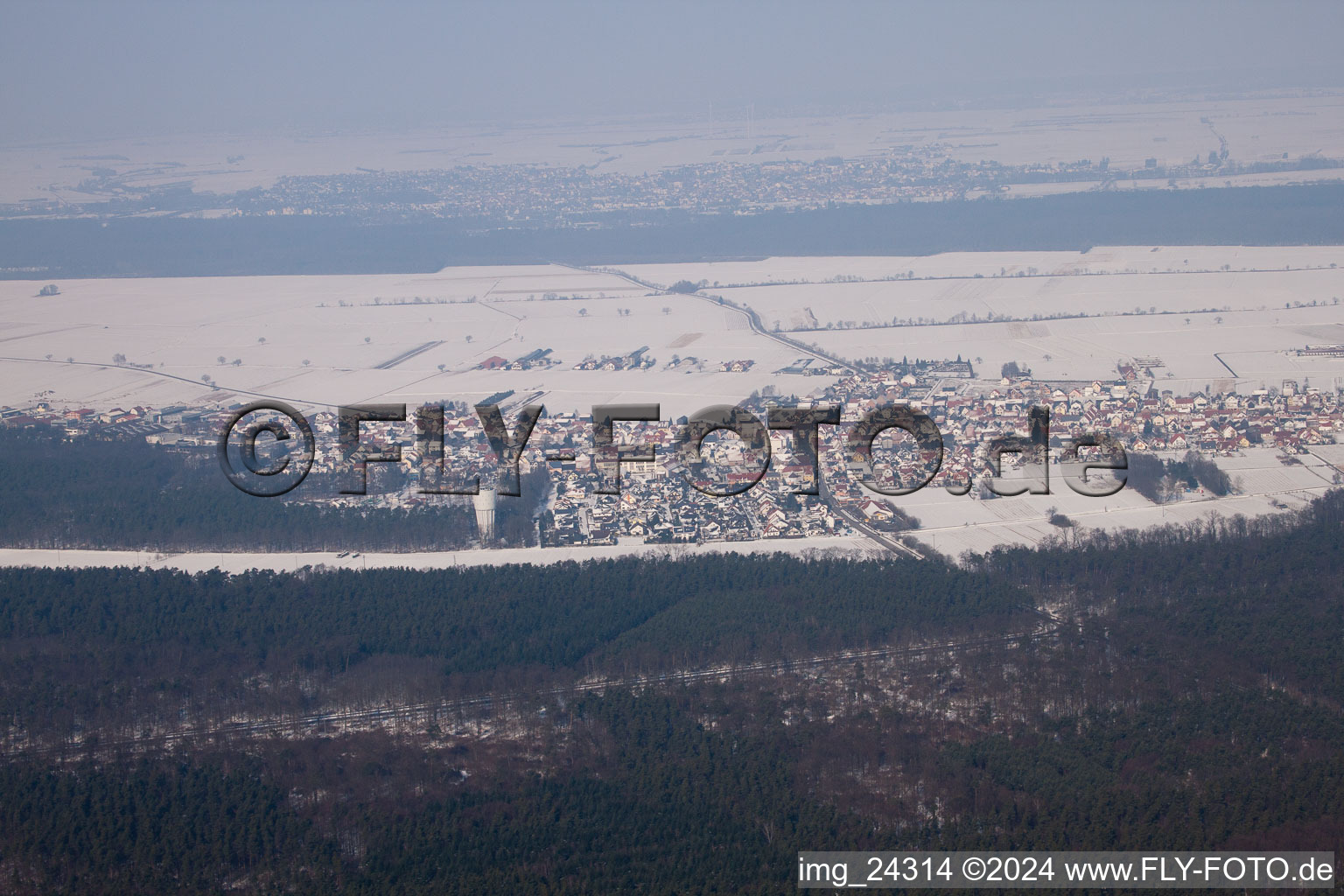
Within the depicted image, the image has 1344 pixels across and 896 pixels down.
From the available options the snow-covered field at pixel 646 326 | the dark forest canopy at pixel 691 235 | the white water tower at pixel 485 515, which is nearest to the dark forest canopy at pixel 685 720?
the white water tower at pixel 485 515

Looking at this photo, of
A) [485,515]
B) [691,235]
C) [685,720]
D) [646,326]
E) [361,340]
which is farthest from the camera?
[691,235]

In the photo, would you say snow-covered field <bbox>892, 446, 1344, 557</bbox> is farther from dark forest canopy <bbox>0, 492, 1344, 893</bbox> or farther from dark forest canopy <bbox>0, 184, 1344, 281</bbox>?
dark forest canopy <bbox>0, 184, 1344, 281</bbox>

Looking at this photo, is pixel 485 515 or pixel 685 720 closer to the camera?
pixel 685 720

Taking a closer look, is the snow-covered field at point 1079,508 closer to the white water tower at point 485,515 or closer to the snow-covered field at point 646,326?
the white water tower at point 485,515

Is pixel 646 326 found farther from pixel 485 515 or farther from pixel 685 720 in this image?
pixel 685 720

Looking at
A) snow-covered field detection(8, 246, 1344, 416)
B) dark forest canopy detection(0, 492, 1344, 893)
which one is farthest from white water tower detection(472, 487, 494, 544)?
snow-covered field detection(8, 246, 1344, 416)

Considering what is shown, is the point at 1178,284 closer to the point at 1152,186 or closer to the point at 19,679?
the point at 1152,186

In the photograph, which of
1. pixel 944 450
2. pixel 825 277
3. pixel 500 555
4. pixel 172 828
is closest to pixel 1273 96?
pixel 825 277

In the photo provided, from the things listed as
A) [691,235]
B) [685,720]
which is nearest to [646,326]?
[691,235]

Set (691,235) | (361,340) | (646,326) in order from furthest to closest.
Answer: (691,235) < (646,326) < (361,340)
